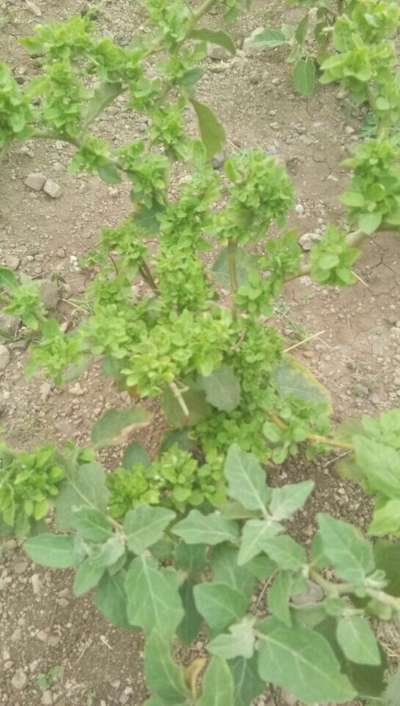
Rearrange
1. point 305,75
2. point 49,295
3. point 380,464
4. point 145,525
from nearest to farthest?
point 145,525
point 380,464
point 49,295
point 305,75

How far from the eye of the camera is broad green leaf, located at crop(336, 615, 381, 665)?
43.9 inches

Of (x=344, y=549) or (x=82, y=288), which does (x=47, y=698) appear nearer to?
(x=344, y=549)

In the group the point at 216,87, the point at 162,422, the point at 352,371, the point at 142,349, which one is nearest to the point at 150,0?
the point at 142,349

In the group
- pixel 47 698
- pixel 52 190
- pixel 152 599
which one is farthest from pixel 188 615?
pixel 52 190

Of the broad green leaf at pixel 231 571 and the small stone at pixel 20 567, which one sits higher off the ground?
the broad green leaf at pixel 231 571

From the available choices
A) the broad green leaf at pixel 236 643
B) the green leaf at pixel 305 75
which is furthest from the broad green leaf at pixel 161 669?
the green leaf at pixel 305 75

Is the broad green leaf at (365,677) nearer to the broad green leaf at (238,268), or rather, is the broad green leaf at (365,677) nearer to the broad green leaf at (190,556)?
the broad green leaf at (190,556)

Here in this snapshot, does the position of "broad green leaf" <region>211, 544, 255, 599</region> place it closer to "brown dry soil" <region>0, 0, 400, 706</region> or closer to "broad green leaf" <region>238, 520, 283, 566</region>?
"broad green leaf" <region>238, 520, 283, 566</region>

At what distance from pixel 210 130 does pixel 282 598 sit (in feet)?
4.59

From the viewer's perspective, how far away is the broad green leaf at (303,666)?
109 centimetres

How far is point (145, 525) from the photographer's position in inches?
49.3

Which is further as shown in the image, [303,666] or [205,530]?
[205,530]

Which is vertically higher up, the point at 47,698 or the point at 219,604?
the point at 219,604

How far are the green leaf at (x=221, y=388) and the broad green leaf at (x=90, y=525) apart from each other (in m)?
0.36
